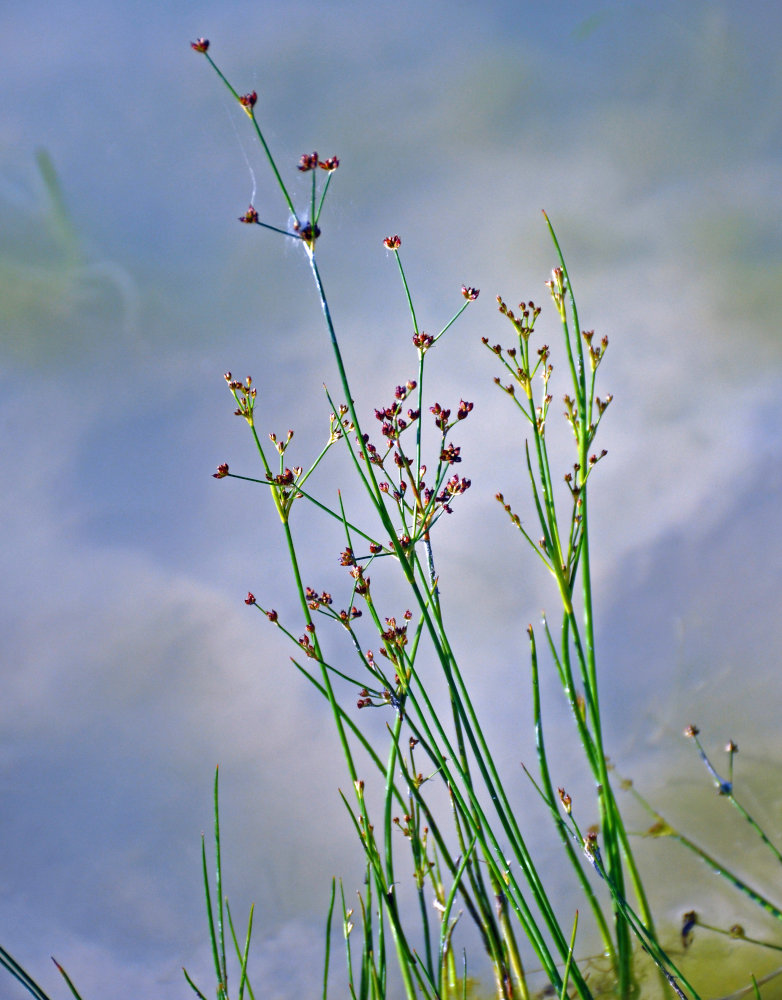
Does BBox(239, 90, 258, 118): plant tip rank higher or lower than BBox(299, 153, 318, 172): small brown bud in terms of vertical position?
higher

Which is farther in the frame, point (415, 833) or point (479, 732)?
point (415, 833)

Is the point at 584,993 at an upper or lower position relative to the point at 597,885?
lower

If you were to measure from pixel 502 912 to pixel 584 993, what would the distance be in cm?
19

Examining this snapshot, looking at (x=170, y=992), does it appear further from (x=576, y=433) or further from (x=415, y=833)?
(x=576, y=433)

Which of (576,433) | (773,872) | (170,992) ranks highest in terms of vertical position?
(576,433)

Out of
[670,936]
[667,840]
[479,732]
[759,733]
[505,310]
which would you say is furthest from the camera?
[759,733]

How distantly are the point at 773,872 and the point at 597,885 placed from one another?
1.12 ft

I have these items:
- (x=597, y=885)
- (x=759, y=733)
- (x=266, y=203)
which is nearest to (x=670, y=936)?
(x=597, y=885)

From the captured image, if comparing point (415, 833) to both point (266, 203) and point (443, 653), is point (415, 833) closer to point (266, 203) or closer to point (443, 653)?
point (443, 653)

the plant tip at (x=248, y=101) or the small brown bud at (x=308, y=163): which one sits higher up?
the plant tip at (x=248, y=101)

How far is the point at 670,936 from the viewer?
55.7 inches

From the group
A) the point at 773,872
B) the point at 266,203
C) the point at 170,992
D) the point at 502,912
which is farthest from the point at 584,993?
the point at 266,203

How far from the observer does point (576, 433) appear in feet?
3.29

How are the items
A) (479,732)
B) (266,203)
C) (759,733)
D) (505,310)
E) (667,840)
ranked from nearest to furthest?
(479,732)
(505,310)
(667,840)
(759,733)
(266,203)
